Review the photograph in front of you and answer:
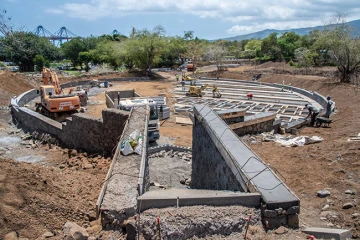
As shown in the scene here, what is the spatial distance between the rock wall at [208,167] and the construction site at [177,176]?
3 centimetres

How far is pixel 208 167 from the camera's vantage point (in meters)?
8.28

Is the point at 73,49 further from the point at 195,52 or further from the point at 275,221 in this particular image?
the point at 275,221

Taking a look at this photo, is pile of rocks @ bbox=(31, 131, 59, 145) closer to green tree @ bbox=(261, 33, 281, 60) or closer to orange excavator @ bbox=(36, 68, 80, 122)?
orange excavator @ bbox=(36, 68, 80, 122)

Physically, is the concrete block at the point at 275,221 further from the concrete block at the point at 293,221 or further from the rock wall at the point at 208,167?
the rock wall at the point at 208,167

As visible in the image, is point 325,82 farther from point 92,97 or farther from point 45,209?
point 45,209

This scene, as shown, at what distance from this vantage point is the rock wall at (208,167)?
6.47 meters

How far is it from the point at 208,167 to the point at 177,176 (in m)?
2.76

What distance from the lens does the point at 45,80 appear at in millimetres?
22375

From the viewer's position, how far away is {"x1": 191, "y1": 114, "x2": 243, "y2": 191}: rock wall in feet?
21.2

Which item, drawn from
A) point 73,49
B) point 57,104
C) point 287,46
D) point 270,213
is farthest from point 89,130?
point 73,49

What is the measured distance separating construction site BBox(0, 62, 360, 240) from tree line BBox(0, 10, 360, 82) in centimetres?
419

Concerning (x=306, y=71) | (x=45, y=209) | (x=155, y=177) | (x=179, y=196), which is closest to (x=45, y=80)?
(x=155, y=177)

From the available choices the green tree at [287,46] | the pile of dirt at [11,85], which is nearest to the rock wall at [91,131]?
the pile of dirt at [11,85]

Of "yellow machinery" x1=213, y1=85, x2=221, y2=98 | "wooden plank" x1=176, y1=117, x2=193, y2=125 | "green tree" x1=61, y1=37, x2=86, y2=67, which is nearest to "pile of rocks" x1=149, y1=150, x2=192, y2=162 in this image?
"wooden plank" x1=176, y1=117, x2=193, y2=125
